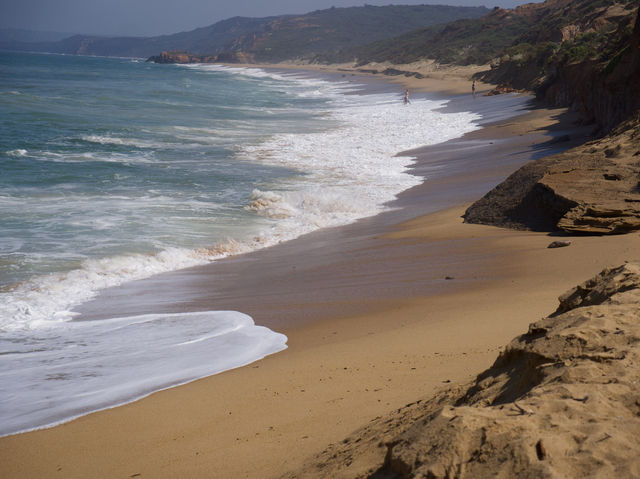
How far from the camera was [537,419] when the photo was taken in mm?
2535

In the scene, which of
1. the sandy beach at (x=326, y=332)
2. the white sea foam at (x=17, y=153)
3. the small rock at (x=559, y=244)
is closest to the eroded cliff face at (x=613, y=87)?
the sandy beach at (x=326, y=332)

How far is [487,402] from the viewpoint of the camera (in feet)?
10.0

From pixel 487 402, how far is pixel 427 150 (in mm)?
18185

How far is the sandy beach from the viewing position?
3912 millimetres

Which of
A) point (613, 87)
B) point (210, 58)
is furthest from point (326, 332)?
point (210, 58)

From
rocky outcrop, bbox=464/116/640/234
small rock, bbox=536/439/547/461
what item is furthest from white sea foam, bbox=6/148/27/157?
small rock, bbox=536/439/547/461

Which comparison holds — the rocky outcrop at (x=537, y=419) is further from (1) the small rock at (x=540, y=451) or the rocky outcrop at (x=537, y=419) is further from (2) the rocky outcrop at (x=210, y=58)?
(2) the rocky outcrop at (x=210, y=58)

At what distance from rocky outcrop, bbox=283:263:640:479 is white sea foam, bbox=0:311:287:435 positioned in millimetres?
2341

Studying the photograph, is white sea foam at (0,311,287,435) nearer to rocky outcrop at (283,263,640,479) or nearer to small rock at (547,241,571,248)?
rocky outcrop at (283,263,640,479)

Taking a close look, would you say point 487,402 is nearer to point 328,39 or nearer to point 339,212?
point 339,212

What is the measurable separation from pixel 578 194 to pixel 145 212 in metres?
8.28

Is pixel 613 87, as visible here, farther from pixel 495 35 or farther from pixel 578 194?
pixel 495 35

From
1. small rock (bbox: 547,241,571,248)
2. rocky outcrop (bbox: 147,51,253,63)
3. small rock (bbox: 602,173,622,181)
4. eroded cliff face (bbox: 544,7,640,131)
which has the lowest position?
small rock (bbox: 547,241,571,248)

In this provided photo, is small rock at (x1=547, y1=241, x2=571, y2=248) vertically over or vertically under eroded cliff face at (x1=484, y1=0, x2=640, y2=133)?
under
